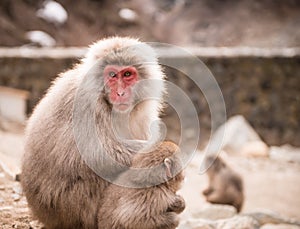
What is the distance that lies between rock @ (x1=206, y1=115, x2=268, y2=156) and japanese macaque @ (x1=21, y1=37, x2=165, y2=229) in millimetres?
4935

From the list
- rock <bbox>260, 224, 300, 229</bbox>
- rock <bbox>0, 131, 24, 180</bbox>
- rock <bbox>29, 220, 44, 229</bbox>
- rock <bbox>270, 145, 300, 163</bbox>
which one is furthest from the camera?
rock <bbox>270, 145, 300, 163</bbox>

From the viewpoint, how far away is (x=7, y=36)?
14.6 m

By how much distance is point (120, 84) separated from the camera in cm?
325

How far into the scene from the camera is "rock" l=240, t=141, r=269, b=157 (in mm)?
8375

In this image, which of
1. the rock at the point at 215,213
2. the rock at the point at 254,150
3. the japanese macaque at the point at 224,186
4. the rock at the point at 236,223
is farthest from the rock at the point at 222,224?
the rock at the point at 254,150

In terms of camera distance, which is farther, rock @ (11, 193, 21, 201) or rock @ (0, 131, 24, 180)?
rock @ (0, 131, 24, 180)

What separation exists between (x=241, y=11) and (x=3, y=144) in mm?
11514

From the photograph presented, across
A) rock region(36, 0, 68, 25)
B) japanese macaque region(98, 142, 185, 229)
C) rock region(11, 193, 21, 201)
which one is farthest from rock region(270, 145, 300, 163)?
rock region(36, 0, 68, 25)

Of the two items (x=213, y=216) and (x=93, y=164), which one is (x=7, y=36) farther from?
(x=93, y=164)

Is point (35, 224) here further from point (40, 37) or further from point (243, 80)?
point (40, 37)

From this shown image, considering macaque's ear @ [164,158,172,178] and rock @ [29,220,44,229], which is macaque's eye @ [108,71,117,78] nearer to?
macaque's ear @ [164,158,172,178]

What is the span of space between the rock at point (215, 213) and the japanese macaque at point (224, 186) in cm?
44

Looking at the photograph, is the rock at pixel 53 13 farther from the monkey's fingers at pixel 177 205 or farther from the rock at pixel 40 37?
the monkey's fingers at pixel 177 205

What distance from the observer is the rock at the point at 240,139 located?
8.42 meters
